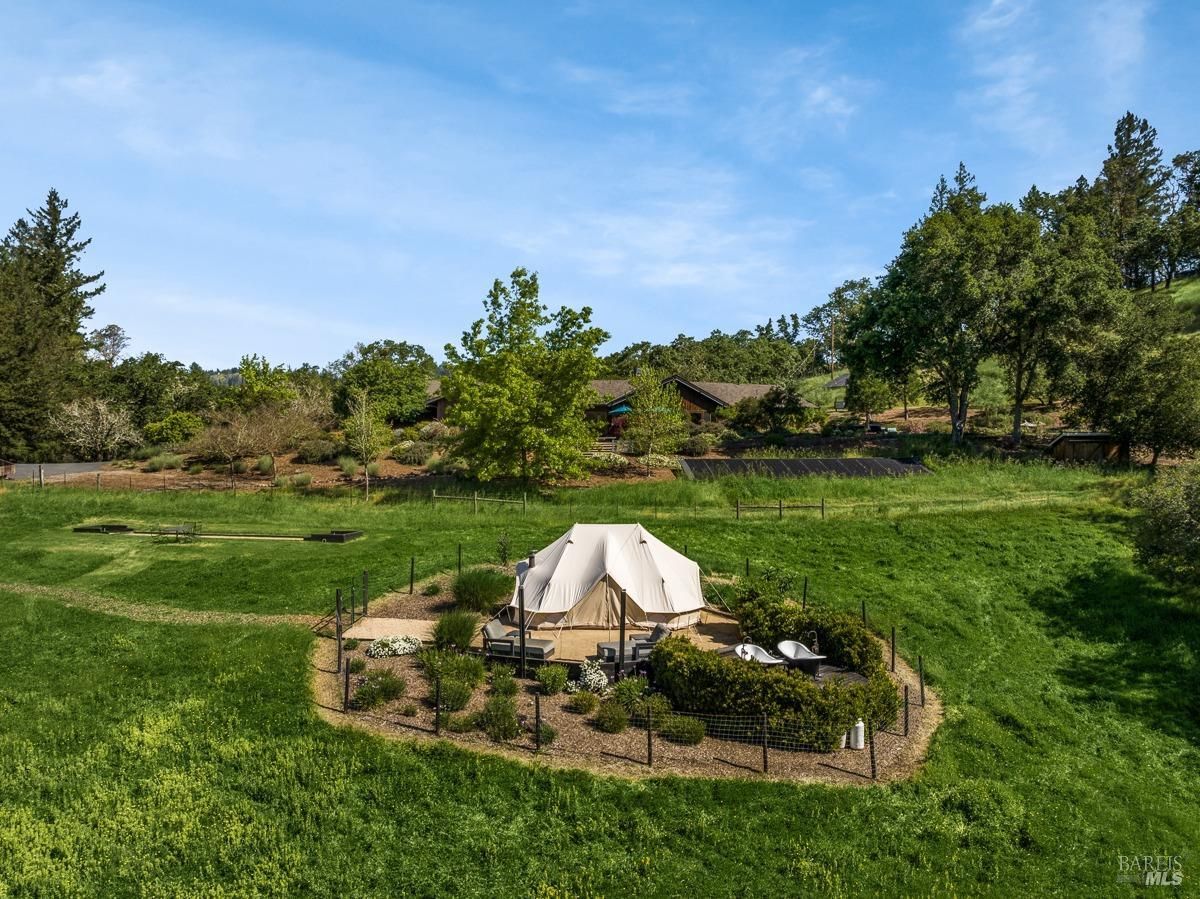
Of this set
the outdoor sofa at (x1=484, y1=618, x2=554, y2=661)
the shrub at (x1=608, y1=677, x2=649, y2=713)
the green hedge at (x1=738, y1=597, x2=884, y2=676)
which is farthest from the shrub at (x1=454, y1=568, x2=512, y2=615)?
the green hedge at (x1=738, y1=597, x2=884, y2=676)

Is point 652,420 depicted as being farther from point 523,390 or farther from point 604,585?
point 604,585

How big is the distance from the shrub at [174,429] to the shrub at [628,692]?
51835 mm

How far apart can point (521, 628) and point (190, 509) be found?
89.9 ft

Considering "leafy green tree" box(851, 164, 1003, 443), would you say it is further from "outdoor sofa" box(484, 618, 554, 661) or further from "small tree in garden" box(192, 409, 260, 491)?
"small tree in garden" box(192, 409, 260, 491)

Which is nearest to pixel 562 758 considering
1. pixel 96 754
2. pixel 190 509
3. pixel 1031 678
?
pixel 96 754

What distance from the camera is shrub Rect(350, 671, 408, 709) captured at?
15766mm

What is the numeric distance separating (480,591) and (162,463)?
130 ft

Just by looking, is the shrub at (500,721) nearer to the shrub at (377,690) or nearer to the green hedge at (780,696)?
the shrub at (377,690)

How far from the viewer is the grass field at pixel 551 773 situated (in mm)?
11508

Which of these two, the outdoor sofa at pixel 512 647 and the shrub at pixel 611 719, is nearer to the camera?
the shrub at pixel 611 719

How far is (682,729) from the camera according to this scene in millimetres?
14750

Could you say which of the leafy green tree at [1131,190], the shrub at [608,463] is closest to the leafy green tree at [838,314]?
the leafy green tree at [1131,190]

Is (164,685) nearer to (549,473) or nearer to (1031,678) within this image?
(1031,678)

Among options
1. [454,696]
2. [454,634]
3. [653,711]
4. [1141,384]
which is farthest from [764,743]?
[1141,384]
